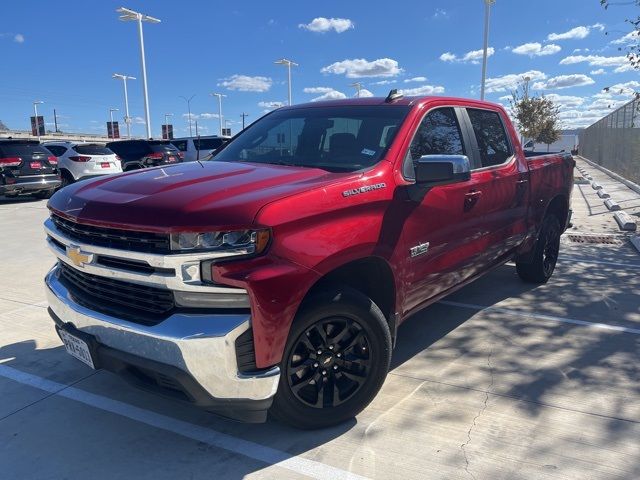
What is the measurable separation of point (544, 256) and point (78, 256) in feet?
16.1

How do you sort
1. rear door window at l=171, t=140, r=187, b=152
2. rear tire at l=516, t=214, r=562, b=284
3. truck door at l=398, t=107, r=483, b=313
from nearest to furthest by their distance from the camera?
1. truck door at l=398, t=107, r=483, b=313
2. rear tire at l=516, t=214, r=562, b=284
3. rear door window at l=171, t=140, r=187, b=152

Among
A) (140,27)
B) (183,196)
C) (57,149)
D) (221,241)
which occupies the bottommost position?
(221,241)

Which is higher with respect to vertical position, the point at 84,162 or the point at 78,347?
the point at 84,162

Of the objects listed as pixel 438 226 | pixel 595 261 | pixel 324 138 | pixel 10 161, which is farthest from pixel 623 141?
pixel 10 161

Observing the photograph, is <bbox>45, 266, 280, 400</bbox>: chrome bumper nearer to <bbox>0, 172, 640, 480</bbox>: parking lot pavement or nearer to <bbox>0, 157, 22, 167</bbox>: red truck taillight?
<bbox>0, 172, 640, 480</bbox>: parking lot pavement

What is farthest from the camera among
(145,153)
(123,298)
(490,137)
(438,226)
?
(145,153)

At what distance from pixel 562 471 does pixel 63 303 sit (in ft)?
9.49

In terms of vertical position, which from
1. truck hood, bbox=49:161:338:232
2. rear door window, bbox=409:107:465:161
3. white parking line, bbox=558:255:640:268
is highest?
rear door window, bbox=409:107:465:161

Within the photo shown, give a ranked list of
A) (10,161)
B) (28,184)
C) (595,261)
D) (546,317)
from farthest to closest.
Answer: (28,184), (10,161), (595,261), (546,317)

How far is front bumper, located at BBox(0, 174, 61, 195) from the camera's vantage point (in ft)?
44.2

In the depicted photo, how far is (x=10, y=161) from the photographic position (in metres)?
13.6

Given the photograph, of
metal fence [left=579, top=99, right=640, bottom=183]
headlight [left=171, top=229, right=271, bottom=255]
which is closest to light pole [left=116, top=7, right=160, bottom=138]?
metal fence [left=579, top=99, right=640, bottom=183]

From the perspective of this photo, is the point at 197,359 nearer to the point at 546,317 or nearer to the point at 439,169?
the point at 439,169

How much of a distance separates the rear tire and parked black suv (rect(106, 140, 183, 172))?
14483 mm
